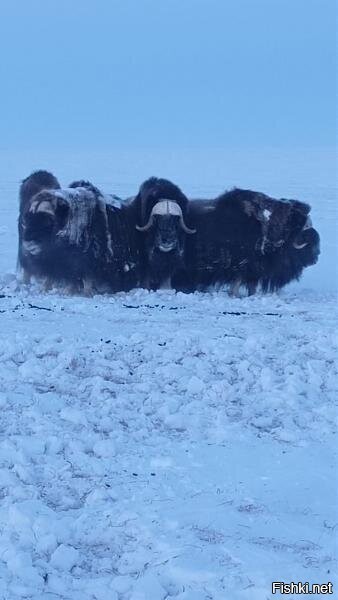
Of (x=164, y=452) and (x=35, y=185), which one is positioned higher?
(x=35, y=185)

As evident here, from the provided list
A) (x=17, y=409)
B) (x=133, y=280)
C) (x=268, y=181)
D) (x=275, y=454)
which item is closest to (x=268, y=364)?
(x=275, y=454)

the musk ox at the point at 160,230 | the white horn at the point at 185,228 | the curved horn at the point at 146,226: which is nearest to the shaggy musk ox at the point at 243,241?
the white horn at the point at 185,228

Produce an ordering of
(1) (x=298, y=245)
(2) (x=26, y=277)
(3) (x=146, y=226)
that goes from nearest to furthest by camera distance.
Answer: (2) (x=26, y=277) < (3) (x=146, y=226) < (1) (x=298, y=245)

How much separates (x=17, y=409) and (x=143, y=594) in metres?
2.33

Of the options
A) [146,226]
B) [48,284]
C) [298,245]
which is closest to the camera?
[48,284]

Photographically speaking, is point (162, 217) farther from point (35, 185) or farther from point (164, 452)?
point (164, 452)

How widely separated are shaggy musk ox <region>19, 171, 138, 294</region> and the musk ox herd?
0.01 meters

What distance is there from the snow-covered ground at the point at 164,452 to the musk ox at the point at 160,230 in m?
2.18

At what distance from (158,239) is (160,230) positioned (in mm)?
129

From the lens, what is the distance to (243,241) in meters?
12.4

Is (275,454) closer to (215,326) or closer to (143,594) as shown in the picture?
(143,594)

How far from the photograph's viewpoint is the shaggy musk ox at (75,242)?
443 inches

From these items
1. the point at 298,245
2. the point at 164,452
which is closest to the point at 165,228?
the point at 298,245

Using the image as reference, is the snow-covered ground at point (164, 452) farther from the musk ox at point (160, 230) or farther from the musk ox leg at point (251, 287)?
the musk ox leg at point (251, 287)
